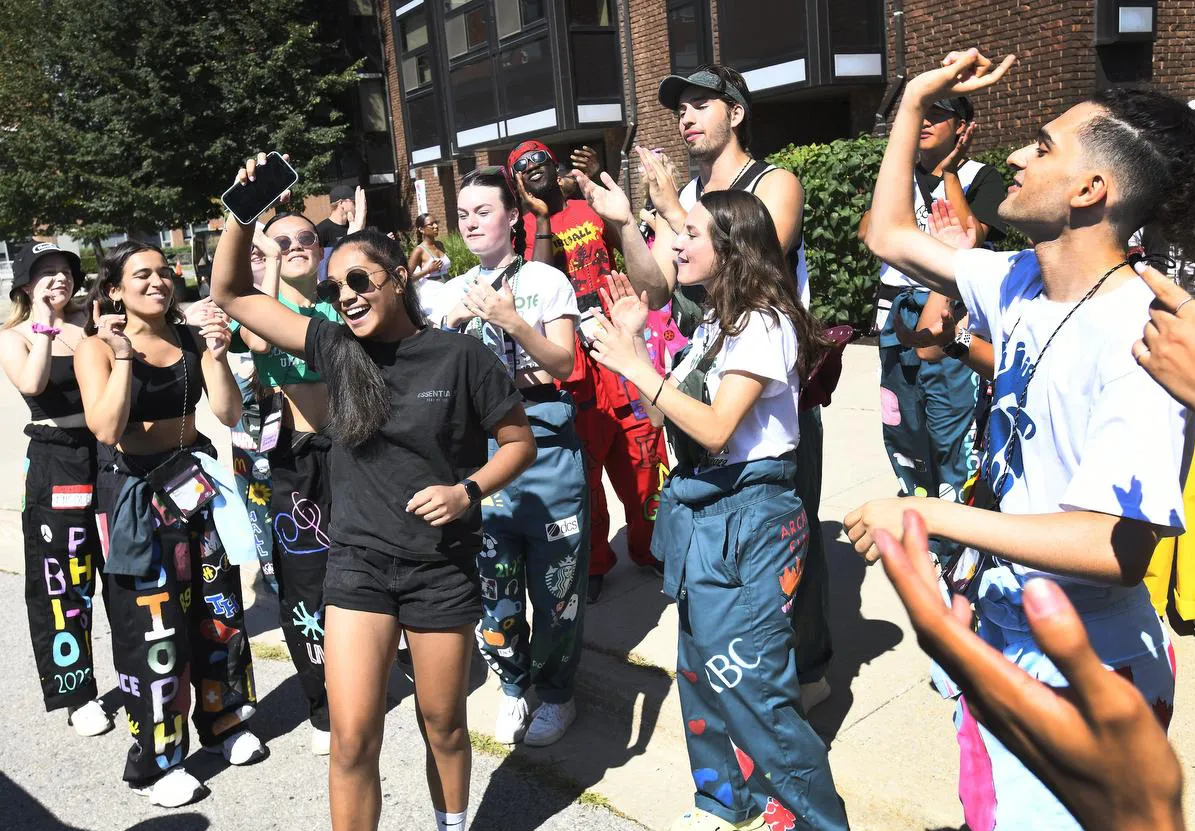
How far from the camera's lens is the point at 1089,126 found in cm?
195

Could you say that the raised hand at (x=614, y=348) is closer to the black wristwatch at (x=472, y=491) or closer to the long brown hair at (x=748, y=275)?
the long brown hair at (x=748, y=275)

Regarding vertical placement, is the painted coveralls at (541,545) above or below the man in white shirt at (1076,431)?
below

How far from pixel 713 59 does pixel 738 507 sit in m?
14.4

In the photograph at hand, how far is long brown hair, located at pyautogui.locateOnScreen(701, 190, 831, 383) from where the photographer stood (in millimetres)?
2920

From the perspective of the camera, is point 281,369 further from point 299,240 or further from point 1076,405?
point 1076,405

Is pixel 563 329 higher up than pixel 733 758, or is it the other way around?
pixel 563 329

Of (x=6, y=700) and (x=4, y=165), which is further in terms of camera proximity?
(x=4, y=165)

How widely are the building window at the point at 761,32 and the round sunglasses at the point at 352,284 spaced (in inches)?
483

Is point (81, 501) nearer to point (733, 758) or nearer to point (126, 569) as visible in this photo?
point (126, 569)

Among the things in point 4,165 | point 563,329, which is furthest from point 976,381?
point 4,165

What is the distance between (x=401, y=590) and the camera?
2.99 m

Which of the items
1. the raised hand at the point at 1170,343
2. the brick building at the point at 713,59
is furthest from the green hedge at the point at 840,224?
the raised hand at the point at 1170,343

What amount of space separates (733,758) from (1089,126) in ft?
6.54

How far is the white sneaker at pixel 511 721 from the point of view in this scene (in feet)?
13.5
